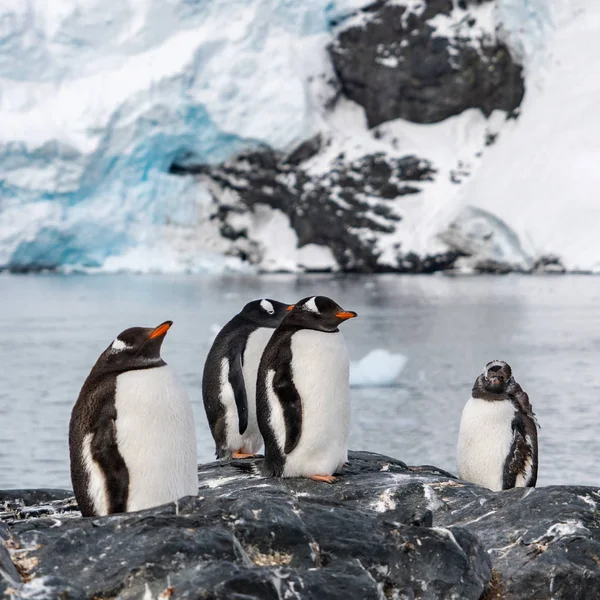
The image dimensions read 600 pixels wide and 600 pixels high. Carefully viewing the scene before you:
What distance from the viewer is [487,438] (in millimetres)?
4816

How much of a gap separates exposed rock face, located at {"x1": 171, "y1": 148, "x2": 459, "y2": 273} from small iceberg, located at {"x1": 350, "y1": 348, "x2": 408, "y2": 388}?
23.2 m

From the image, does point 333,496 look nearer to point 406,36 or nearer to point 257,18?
point 257,18

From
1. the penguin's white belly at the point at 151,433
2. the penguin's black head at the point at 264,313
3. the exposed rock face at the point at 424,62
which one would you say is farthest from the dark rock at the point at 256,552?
the exposed rock face at the point at 424,62

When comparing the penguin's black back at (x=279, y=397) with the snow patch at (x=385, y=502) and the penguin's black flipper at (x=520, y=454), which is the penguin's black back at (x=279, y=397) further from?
the penguin's black flipper at (x=520, y=454)

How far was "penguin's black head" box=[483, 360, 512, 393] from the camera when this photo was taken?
481cm

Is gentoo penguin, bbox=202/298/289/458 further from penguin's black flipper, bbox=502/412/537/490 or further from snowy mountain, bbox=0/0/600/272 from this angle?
snowy mountain, bbox=0/0/600/272

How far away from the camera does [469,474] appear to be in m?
4.96

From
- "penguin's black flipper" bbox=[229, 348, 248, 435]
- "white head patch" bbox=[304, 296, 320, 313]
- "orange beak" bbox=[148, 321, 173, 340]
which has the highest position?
"white head patch" bbox=[304, 296, 320, 313]

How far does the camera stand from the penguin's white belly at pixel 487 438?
481 cm

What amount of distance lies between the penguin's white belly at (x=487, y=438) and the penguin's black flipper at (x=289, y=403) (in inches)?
39.6

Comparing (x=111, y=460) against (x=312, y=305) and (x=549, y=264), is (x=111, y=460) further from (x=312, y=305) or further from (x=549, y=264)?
(x=549, y=264)

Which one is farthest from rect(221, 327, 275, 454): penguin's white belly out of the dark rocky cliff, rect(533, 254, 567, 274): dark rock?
the dark rocky cliff

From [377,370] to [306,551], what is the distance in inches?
413

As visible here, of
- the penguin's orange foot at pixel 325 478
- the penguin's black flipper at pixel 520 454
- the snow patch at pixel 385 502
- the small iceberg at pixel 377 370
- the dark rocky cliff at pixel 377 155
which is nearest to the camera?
the snow patch at pixel 385 502
